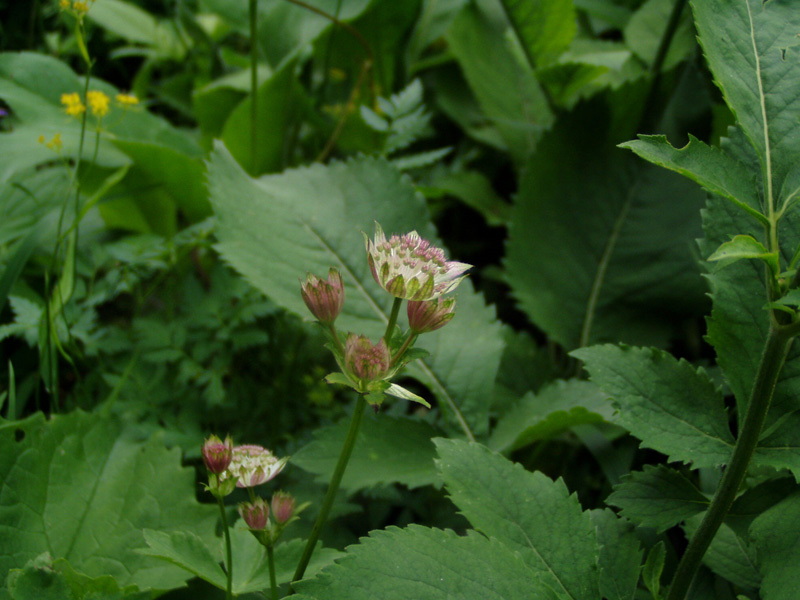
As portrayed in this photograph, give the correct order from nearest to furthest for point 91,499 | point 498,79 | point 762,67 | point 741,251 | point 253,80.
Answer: point 741,251
point 762,67
point 91,499
point 253,80
point 498,79

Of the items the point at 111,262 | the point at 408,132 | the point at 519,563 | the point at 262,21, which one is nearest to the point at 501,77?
the point at 408,132

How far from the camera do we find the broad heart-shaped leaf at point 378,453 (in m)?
1.07

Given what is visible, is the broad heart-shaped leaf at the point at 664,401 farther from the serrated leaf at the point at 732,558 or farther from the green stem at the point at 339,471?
the green stem at the point at 339,471

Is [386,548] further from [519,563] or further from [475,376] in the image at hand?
[475,376]

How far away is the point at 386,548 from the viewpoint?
75 cm

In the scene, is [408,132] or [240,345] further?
[408,132]

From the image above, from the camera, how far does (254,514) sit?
0.76 metres

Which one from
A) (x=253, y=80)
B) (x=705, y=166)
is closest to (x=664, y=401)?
(x=705, y=166)

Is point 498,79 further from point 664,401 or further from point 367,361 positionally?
point 367,361

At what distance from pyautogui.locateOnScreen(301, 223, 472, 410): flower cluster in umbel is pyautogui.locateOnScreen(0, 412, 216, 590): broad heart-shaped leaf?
0.50 metres

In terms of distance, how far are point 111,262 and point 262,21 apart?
2.98 feet

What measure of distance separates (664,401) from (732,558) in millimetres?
247

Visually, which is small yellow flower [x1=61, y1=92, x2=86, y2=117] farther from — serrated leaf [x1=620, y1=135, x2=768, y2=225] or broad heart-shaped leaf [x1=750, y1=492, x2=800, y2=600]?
broad heart-shaped leaf [x1=750, y1=492, x2=800, y2=600]

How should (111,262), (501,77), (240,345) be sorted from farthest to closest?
(501,77), (111,262), (240,345)
